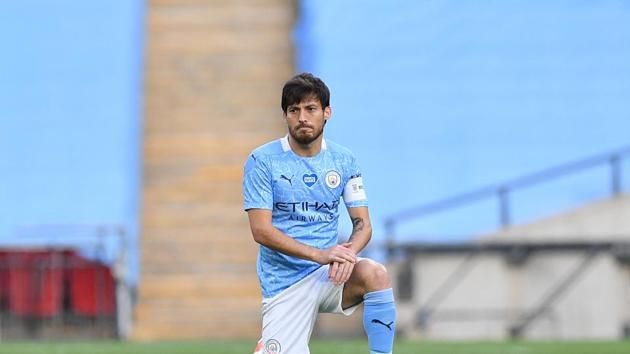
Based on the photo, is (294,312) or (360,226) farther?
(360,226)

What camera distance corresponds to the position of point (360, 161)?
1360cm

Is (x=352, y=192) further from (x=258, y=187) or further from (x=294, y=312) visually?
(x=294, y=312)

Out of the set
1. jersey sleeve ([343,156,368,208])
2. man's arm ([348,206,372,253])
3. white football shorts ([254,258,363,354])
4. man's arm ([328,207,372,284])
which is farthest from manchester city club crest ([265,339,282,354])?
jersey sleeve ([343,156,368,208])

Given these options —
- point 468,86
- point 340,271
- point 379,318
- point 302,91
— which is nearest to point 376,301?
point 379,318

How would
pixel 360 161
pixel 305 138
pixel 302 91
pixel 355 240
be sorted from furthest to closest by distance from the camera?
pixel 360 161
pixel 355 240
pixel 305 138
pixel 302 91

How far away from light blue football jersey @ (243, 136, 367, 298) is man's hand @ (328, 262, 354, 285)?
0.19 m

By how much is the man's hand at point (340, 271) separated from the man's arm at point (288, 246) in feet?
0.05

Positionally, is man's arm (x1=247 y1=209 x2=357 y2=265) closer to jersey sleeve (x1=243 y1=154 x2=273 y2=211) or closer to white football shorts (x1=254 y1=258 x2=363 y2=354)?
jersey sleeve (x1=243 y1=154 x2=273 y2=211)

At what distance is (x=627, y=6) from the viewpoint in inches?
560

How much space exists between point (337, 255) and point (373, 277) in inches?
6.4

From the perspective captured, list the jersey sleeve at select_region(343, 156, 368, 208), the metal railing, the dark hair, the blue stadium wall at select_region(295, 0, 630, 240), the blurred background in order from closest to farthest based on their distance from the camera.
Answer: the dark hair
the jersey sleeve at select_region(343, 156, 368, 208)
the blurred background
the metal railing
the blue stadium wall at select_region(295, 0, 630, 240)

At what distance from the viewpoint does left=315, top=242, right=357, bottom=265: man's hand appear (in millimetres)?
4852

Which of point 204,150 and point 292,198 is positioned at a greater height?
point 204,150

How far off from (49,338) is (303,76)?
29.1ft
